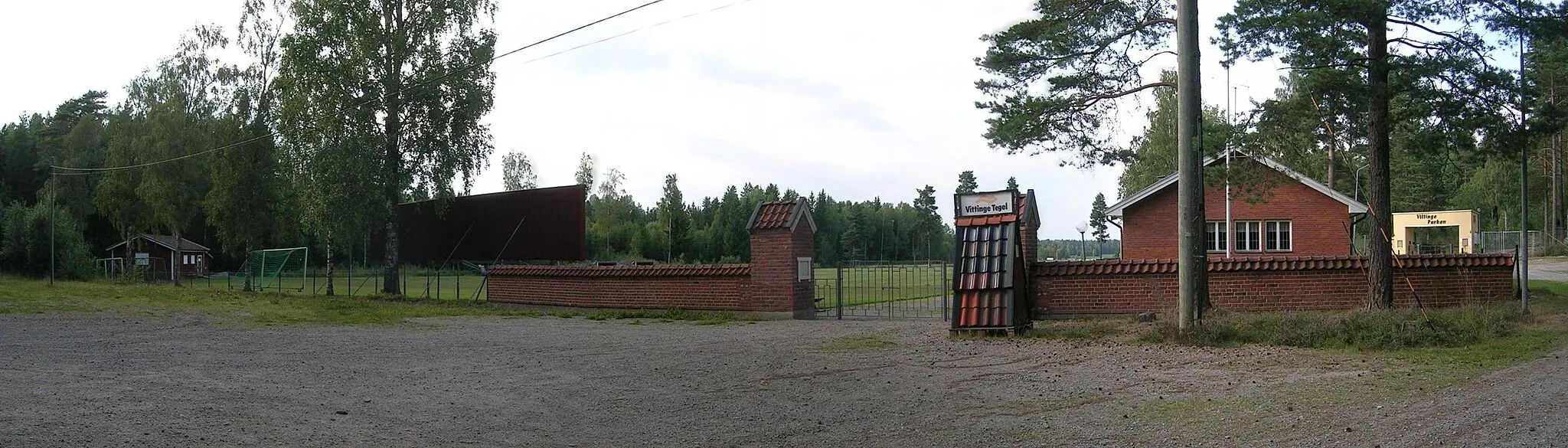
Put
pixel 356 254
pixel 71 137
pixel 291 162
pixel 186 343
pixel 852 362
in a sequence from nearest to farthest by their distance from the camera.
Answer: pixel 852 362
pixel 186 343
pixel 291 162
pixel 71 137
pixel 356 254

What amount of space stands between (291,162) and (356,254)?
1463 inches

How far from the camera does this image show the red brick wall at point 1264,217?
2997 cm

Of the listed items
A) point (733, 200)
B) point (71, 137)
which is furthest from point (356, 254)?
point (733, 200)

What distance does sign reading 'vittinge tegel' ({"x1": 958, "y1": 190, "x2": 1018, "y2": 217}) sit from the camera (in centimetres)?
1558

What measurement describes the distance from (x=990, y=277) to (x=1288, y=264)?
6179 mm

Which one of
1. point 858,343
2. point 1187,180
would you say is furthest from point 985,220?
point 1187,180

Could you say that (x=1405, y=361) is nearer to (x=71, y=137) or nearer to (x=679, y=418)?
(x=679, y=418)

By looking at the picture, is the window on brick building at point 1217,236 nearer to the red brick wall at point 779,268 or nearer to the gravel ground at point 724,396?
the red brick wall at point 779,268

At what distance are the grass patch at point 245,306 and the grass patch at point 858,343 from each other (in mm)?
10040

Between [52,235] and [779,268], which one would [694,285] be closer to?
[779,268]

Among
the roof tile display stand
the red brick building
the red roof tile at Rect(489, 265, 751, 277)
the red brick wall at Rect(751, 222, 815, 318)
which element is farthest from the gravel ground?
the red brick building

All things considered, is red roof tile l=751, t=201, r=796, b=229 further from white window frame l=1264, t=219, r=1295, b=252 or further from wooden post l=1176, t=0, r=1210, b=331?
white window frame l=1264, t=219, r=1295, b=252

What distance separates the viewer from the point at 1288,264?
1777 centimetres

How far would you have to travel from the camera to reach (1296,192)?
99.3ft
